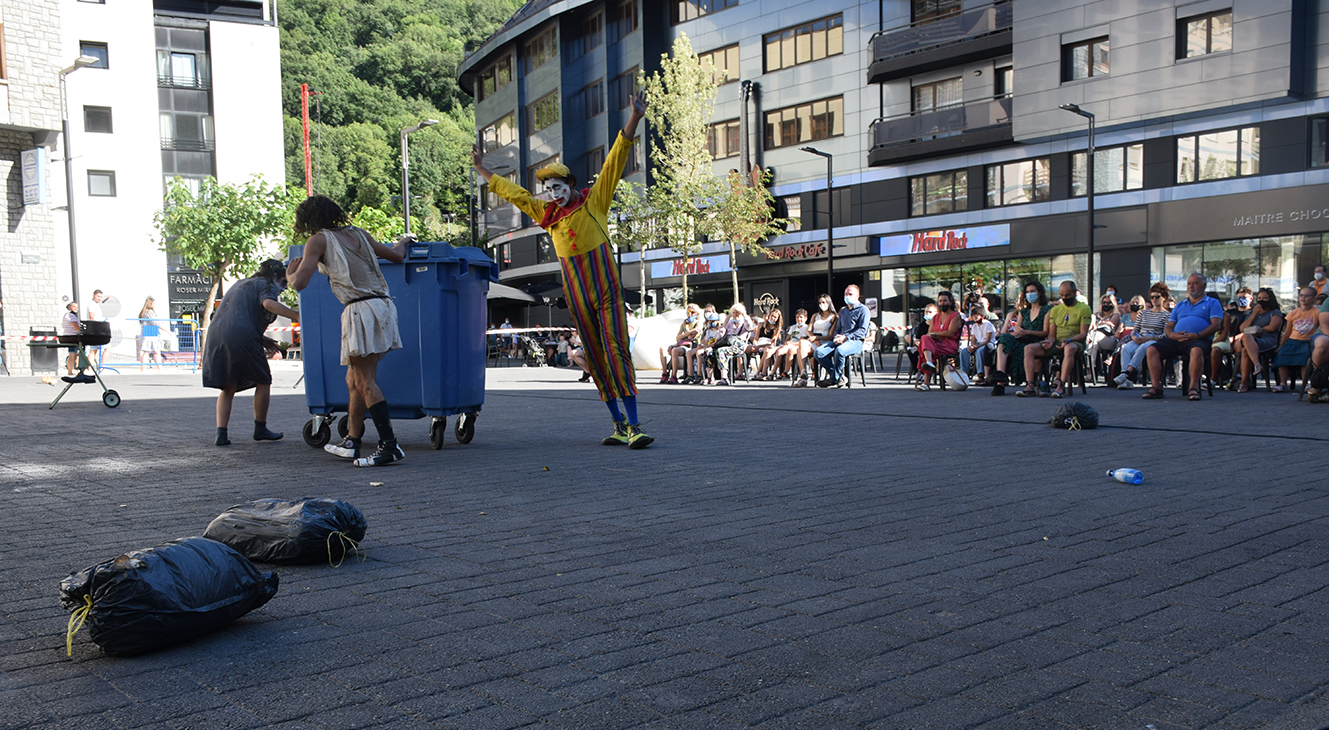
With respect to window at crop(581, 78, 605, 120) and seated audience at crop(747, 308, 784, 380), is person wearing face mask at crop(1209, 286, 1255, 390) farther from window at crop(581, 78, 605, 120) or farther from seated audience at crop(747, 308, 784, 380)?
window at crop(581, 78, 605, 120)

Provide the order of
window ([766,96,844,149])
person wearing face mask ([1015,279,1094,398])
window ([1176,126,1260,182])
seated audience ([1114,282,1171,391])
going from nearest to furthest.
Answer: person wearing face mask ([1015,279,1094,398]) → seated audience ([1114,282,1171,391]) → window ([1176,126,1260,182]) → window ([766,96,844,149])

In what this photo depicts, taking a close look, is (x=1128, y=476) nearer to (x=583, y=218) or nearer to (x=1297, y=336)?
(x=583, y=218)

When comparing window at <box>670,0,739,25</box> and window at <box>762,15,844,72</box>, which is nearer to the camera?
window at <box>762,15,844,72</box>

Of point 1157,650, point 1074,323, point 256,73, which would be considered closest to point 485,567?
point 1157,650

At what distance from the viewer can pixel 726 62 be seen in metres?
41.8

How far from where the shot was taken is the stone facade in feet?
78.5

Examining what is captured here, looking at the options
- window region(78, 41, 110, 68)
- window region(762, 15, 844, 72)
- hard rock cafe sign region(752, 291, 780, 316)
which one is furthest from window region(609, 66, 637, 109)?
window region(78, 41, 110, 68)

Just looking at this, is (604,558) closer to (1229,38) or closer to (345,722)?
(345,722)

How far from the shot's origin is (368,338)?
22.0 feet

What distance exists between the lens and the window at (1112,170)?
2958 centimetres

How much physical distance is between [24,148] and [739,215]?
21.4 meters

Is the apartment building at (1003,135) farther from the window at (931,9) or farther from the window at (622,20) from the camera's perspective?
the window at (622,20)

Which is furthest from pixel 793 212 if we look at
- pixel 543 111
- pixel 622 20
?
pixel 543 111

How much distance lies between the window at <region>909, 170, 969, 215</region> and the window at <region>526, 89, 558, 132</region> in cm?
Result: 2073
